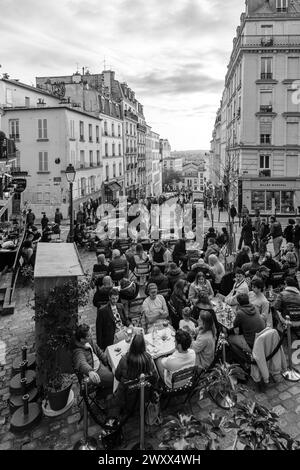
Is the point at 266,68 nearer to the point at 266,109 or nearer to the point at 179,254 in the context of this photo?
the point at 266,109

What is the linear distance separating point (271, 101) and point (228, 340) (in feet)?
91.1

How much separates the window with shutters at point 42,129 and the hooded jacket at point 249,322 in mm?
24025

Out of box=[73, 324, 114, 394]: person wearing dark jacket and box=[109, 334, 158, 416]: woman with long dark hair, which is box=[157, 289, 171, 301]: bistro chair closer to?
box=[73, 324, 114, 394]: person wearing dark jacket

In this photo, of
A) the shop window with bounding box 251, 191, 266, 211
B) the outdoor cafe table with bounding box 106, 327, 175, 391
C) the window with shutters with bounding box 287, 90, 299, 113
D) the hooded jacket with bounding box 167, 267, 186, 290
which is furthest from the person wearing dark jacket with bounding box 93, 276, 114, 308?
the window with shutters with bounding box 287, 90, 299, 113

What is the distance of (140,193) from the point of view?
55.8 metres

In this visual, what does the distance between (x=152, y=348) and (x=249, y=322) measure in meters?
1.65

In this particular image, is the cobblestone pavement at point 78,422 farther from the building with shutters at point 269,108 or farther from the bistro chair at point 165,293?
the building with shutters at point 269,108

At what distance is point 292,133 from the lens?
97.2ft

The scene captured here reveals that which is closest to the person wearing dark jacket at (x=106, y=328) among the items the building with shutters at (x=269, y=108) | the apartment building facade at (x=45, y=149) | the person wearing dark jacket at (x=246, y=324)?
the person wearing dark jacket at (x=246, y=324)

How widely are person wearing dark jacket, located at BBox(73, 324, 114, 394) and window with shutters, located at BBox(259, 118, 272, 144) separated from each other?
2823cm

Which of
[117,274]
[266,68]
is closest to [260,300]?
[117,274]

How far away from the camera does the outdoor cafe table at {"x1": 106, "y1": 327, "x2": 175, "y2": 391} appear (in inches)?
Result: 219

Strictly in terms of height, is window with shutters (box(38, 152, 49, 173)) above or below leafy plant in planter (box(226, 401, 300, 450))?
above
